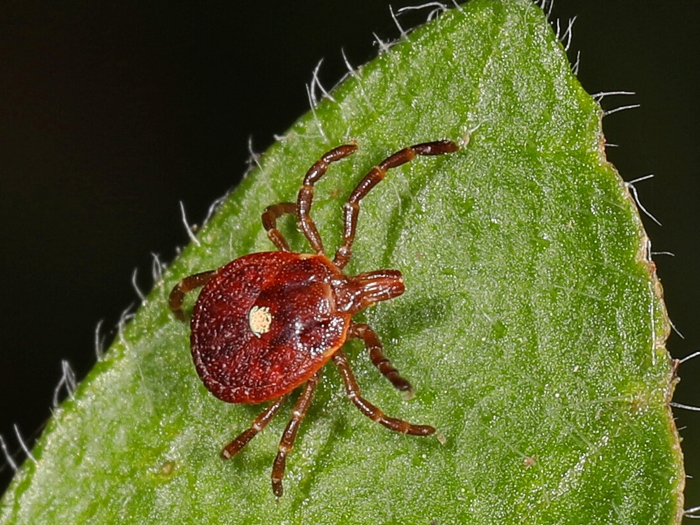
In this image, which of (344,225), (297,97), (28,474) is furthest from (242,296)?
(297,97)

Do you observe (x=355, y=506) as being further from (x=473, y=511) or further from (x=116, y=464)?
(x=116, y=464)

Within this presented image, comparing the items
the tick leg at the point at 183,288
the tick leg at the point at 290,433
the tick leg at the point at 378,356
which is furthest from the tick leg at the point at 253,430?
the tick leg at the point at 183,288

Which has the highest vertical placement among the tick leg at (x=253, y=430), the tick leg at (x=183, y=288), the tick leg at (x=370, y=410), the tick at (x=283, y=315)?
the tick leg at (x=183, y=288)

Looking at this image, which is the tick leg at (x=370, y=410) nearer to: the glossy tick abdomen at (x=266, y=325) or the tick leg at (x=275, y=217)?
the glossy tick abdomen at (x=266, y=325)

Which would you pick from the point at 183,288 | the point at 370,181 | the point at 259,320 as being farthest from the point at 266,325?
the point at 370,181

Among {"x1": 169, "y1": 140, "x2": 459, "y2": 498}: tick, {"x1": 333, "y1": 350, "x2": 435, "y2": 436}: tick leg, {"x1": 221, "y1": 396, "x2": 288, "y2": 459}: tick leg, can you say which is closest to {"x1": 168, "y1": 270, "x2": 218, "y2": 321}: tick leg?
{"x1": 169, "y1": 140, "x2": 459, "y2": 498}: tick

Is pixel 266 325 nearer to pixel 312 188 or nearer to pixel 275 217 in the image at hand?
pixel 275 217
